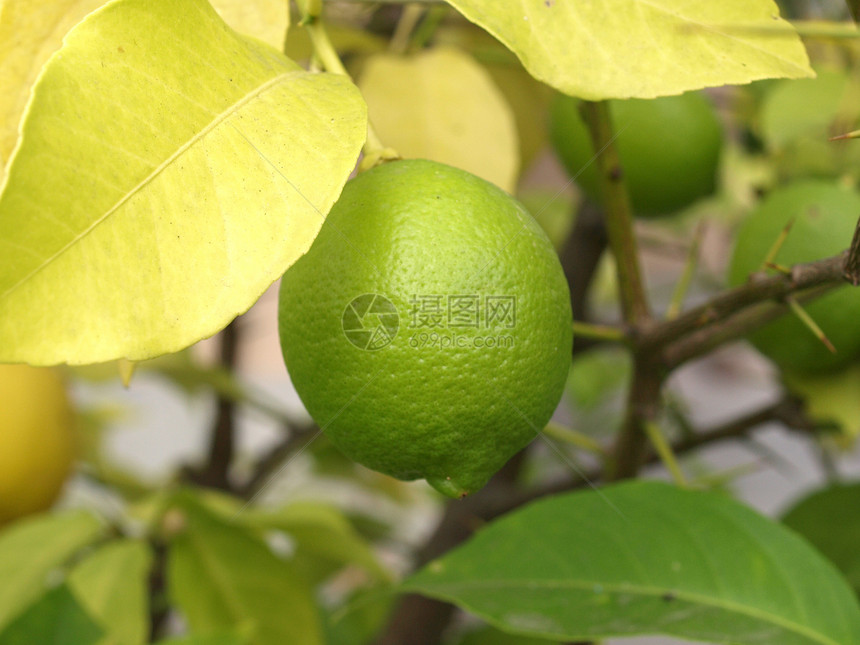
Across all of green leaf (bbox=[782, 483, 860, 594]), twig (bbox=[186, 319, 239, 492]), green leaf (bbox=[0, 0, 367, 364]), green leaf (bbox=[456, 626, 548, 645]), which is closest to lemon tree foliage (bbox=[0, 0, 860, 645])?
green leaf (bbox=[0, 0, 367, 364])

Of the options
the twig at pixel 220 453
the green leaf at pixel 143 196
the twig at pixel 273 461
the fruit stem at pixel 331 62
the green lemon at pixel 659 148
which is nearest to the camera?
the green leaf at pixel 143 196

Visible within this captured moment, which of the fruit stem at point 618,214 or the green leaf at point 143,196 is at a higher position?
the green leaf at point 143,196

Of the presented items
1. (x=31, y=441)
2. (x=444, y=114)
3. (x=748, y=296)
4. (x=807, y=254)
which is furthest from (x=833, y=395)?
(x=31, y=441)

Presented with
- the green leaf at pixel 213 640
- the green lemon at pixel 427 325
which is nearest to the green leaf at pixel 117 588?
the green leaf at pixel 213 640

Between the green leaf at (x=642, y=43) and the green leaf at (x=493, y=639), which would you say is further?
the green leaf at (x=493, y=639)

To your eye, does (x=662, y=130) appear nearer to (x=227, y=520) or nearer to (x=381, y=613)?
(x=227, y=520)

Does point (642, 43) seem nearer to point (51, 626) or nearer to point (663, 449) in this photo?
point (663, 449)

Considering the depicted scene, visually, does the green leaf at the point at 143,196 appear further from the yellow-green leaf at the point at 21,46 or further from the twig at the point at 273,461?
the twig at the point at 273,461
